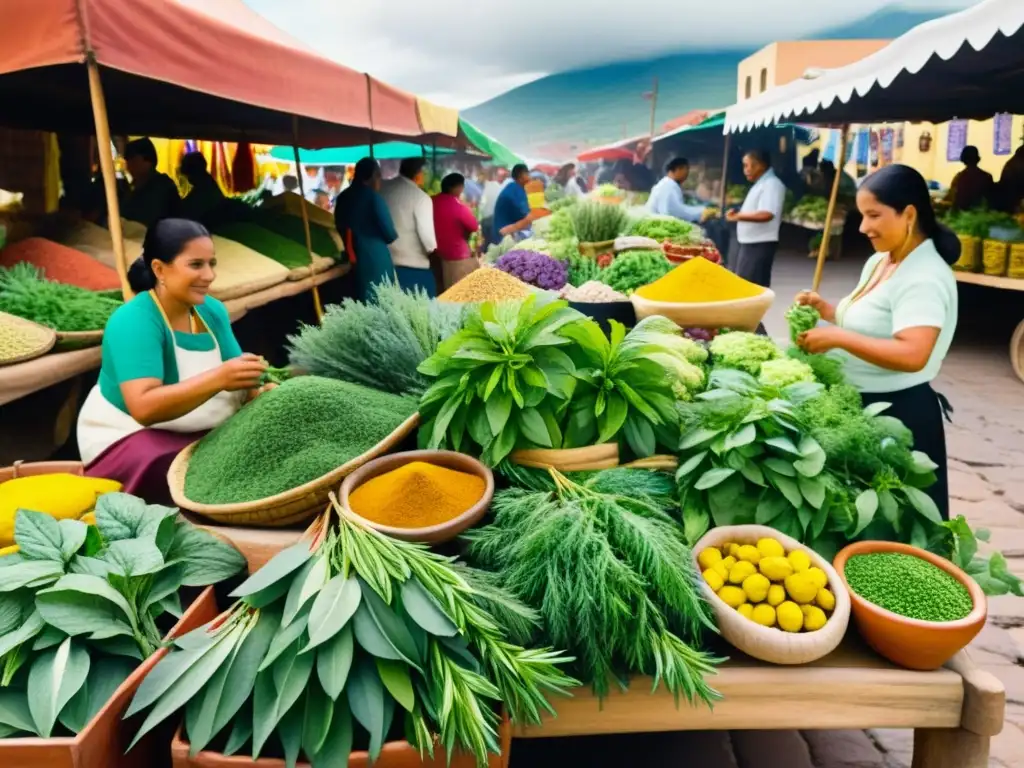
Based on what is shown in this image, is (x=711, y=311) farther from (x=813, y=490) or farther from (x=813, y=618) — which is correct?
(x=813, y=618)

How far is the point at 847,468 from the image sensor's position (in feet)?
5.04

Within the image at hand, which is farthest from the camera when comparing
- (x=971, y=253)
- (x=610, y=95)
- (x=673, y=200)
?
(x=610, y=95)

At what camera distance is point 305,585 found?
1147 millimetres

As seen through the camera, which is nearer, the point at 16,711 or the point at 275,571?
the point at 16,711

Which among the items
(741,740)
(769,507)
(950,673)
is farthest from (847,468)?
(741,740)

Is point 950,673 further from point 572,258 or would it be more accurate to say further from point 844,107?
point 844,107

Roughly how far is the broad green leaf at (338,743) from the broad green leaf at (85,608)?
0.37 m

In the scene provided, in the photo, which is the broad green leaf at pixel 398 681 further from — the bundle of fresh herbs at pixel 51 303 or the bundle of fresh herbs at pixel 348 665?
the bundle of fresh herbs at pixel 51 303

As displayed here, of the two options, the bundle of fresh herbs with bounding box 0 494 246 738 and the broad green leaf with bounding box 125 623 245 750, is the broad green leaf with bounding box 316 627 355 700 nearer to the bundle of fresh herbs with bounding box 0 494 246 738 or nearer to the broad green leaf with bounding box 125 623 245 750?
the broad green leaf with bounding box 125 623 245 750

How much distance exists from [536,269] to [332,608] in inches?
113

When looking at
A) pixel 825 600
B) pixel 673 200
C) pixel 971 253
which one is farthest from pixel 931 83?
pixel 825 600

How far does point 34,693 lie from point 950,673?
1.49 m

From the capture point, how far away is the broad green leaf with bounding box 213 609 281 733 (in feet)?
3.53

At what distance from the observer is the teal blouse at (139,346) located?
175 centimetres
